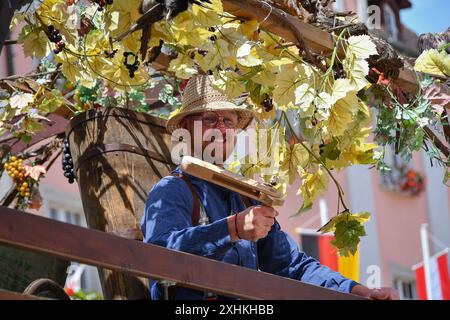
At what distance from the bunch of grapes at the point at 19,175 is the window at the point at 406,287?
12.4m

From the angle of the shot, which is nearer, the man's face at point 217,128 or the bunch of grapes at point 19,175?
the man's face at point 217,128

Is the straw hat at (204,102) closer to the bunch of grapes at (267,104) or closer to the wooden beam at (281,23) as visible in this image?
the bunch of grapes at (267,104)

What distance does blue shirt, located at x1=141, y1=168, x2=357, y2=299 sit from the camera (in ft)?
12.8

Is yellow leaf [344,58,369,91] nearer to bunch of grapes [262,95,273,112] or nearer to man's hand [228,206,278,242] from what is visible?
bunch of grapes [262,95,273,112]

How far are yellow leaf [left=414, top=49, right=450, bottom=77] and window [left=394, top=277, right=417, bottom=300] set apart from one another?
13.1 m

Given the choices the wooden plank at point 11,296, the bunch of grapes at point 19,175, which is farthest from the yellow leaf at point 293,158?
the wooden plank at point 11,296

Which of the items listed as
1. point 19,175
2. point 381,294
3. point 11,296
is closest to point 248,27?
point 381,294

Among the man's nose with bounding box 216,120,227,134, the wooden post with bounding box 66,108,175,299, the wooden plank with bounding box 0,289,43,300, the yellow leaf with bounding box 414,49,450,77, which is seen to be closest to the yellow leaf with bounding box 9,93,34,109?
the wooden post with bounding box 66,108,175,299

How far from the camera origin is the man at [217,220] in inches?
154

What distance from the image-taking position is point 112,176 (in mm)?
5020

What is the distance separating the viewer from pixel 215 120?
14.9ft

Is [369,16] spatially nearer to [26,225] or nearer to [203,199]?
[203,199]
